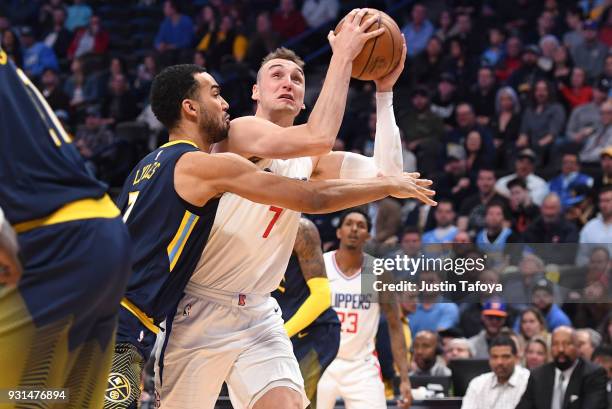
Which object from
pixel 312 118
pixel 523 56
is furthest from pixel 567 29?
pixel 312 118

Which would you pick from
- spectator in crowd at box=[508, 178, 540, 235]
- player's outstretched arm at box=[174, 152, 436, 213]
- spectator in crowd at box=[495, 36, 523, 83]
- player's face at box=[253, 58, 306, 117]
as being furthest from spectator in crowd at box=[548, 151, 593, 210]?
player's outstretched arm at box=[174, 152, 436, 213]

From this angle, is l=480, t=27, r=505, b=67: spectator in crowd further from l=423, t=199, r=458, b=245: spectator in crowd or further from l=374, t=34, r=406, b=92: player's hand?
l=374, t=34, r=406, b=92: player's hand

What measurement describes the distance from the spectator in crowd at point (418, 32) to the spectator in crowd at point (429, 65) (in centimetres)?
22

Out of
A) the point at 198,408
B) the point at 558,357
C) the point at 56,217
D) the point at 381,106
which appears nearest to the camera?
the point at 56,217

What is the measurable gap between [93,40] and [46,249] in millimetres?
14591

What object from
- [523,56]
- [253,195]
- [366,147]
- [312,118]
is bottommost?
[253,195]

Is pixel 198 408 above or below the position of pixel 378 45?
below

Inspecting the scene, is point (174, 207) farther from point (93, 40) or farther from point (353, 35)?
point (93, 40)

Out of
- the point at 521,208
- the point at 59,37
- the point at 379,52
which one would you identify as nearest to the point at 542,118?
the point at 521,208

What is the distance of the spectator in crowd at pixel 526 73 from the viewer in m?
13.7

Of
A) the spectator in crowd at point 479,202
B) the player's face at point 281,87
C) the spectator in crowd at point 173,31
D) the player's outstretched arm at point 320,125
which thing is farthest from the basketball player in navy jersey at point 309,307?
the spectator in crowd at point 173,31

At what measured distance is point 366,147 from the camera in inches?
547

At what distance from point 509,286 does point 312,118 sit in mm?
5371

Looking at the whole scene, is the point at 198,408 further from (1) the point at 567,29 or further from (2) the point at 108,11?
(2) the point at 108,11
